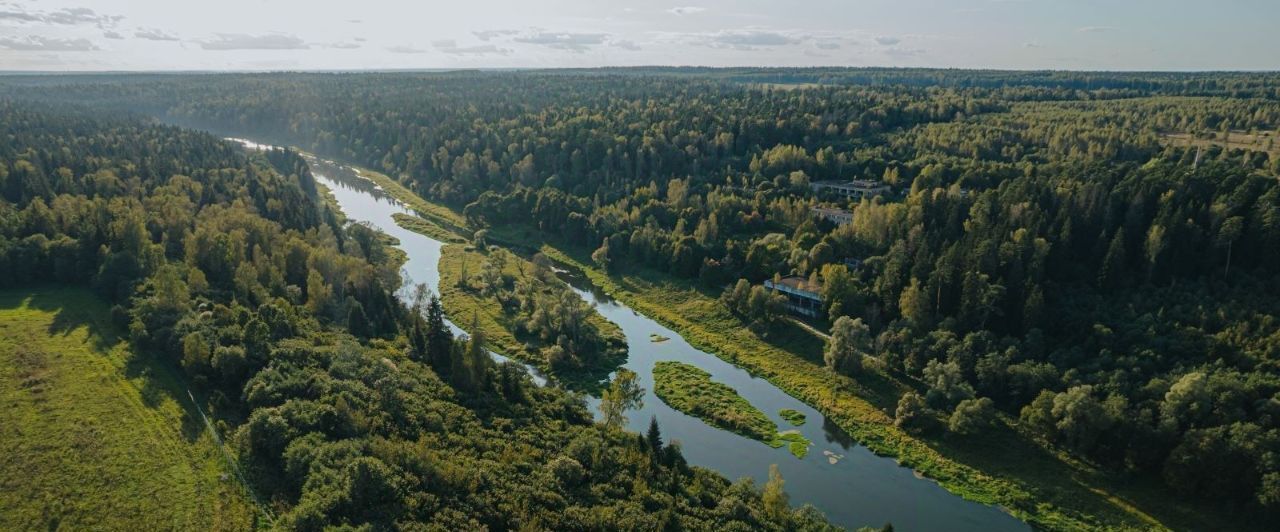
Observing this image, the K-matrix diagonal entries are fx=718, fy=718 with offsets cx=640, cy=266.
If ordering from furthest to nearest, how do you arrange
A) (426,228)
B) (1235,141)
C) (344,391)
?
(426,228) < (1235,141) < (344,391)

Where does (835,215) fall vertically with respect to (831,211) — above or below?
below

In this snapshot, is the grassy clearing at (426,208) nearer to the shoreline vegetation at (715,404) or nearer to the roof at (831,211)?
the roof at (831,211)

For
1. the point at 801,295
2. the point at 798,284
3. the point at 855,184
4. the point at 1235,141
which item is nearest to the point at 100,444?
the point at 801,295

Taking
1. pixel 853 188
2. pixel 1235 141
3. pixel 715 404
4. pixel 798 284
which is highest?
pixel 1235 141

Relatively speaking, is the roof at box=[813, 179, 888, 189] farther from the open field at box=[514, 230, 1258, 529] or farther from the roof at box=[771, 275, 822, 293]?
the open field at box=[514, 230, 1258, 529]

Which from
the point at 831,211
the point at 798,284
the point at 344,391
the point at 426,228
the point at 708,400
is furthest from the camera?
the point at 426,228

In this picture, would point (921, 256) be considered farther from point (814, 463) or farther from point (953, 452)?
point (814, 463)
